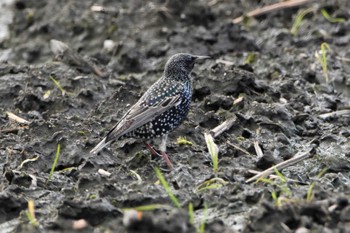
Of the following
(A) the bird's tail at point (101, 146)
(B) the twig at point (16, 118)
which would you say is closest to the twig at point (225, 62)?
(B) the twig at point (16, 118)

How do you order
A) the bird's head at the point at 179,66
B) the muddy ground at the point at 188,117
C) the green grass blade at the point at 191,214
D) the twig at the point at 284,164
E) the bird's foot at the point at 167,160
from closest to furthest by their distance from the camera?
1. the green grass blade at the point at 191,214
2. the muddy ground at the point at 188,117
3. the twig at the point at 284,164
4. the bird's foot at the point at 167,160
5. the bird's head at the point at 179,66

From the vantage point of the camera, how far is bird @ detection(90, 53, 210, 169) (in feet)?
28.5

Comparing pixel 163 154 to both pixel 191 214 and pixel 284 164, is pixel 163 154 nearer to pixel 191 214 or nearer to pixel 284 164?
pixel 284 164

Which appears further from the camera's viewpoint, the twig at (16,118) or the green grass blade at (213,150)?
the twig at (16,118)

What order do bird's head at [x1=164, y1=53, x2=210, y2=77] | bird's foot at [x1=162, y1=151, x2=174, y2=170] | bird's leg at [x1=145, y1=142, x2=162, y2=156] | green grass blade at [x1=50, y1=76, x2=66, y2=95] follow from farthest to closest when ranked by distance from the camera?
green grass blade at [x1=50, y1=76, x2=66, y2=95], bird's head at [x1=164, y1=53, x2=210, y2=77], bird's leg at [x1=145, y1=142, x2=162, y2=156], bird's foot at [x1=162, y1=151, x2=174, y2=170]

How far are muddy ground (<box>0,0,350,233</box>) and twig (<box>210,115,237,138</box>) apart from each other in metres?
0.07

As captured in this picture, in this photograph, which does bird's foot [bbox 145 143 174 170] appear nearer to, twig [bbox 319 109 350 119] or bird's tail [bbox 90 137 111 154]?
bird's tail [bbox 90 137 111 154]

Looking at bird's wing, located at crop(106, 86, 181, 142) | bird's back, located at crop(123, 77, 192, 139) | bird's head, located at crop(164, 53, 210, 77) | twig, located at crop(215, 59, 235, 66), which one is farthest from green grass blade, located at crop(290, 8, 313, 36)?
bird's wing, located at crop(106, 86, 181, 142)

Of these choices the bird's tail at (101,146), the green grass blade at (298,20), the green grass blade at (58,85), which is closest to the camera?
the bird's tail at (101,146)

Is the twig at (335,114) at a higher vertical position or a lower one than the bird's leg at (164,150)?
lower

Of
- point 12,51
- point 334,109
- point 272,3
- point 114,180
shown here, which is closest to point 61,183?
point 114,180

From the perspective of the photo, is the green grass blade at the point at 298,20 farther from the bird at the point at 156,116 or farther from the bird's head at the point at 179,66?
the bird at the point at 156,116

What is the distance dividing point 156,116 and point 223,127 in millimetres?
708

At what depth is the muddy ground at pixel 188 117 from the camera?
7207 mm
